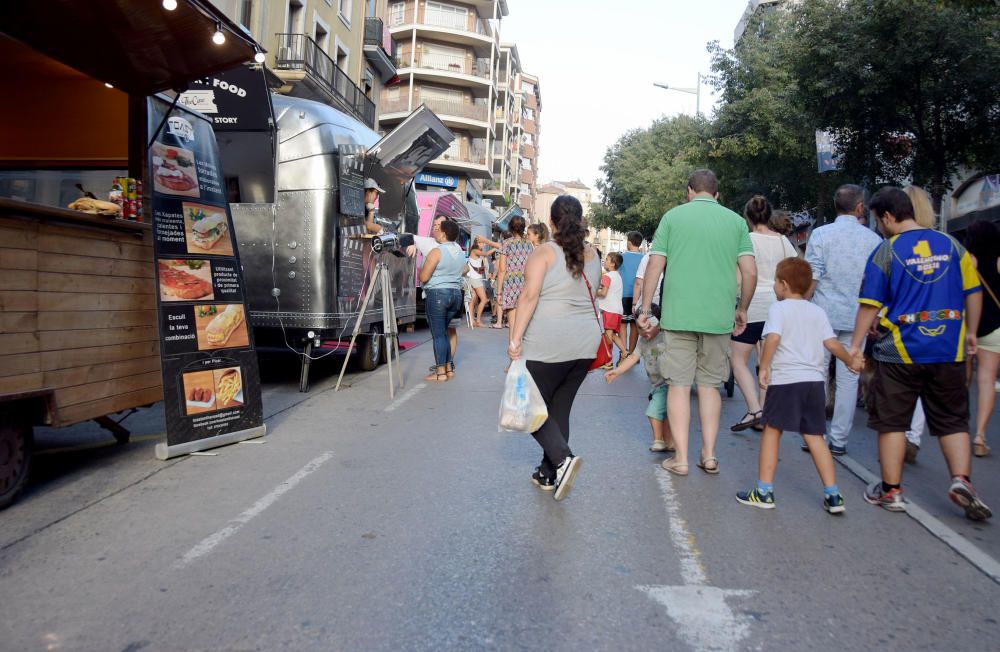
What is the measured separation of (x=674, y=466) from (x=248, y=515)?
278 centimetres

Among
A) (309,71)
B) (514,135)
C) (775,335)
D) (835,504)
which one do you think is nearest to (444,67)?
(309,71)

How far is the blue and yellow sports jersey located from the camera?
4738 mm

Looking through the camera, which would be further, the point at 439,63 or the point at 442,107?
the point at 439,63

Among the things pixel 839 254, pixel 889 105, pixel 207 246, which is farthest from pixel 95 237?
pixel 889 105

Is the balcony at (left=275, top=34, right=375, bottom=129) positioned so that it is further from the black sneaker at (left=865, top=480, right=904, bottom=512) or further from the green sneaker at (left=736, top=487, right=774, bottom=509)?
the black sneaker at (left=865, top=480, right=904, bottom=512)

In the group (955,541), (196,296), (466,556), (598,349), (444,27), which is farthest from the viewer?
(444,27)

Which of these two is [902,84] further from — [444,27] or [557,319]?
[444,27]

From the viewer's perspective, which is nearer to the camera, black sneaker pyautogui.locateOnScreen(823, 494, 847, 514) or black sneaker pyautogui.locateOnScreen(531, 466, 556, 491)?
black sneaker pyautogui.locateOnScreen(823, 494, 847, 514)

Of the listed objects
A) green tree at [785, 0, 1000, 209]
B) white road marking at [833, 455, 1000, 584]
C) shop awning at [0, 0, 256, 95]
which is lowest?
white road marking at [833, 455, 1000, 584]

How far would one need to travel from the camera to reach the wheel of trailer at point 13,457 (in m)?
4.67

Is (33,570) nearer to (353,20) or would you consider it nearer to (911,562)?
(911,562)

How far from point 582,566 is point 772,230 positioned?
15.4 feet

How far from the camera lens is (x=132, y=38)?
5.60 meters

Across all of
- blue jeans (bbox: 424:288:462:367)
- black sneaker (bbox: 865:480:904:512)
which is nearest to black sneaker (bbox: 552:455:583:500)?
black sneaker (bbox: 865:480:904:512)
